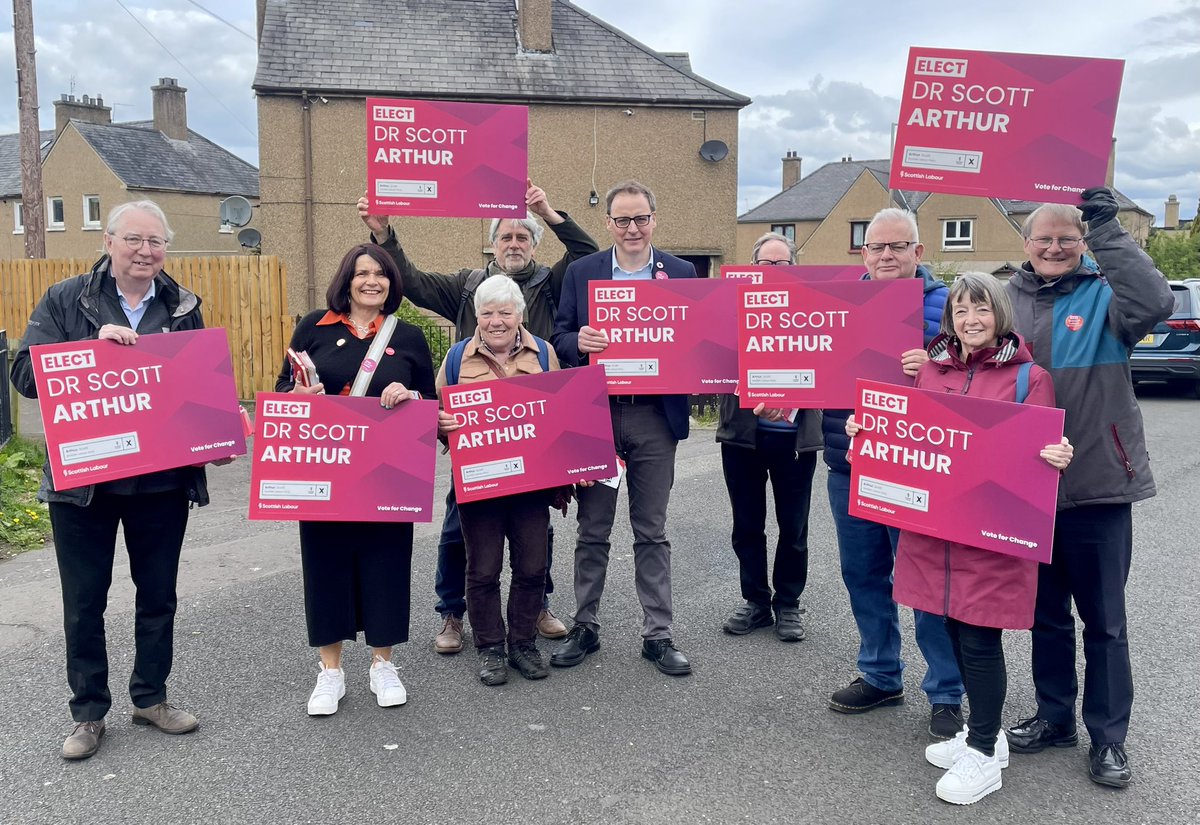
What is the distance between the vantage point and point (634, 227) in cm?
469

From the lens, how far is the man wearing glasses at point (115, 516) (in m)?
3.81

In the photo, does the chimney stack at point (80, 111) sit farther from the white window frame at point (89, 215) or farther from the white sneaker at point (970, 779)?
the white sneaker at point (970, 779)

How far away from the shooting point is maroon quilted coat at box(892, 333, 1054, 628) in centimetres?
344

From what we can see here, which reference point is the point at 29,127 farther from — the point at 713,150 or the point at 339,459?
the point at 713,150

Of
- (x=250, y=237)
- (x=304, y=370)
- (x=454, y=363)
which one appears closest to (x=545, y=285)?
(x=454, y=363)

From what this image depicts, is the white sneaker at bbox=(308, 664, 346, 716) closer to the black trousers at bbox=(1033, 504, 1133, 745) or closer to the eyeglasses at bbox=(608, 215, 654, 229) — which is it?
the eyeglasses at bbox=(608, 215, 654, 229)

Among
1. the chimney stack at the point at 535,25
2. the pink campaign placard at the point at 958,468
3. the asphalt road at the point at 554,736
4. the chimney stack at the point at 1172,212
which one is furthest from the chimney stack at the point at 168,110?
the chimney stack at the point at 1172,212

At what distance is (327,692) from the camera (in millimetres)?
4211

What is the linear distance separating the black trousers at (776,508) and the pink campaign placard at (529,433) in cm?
94

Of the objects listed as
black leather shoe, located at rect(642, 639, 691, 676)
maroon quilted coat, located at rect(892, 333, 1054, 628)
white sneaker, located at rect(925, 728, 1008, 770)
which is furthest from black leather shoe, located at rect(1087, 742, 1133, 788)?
black leather shoe, located at rect(642, 639, 691, 676)

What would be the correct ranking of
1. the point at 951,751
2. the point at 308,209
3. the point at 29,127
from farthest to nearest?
the point at 308,209, the point at 29,127, the point at 951,751

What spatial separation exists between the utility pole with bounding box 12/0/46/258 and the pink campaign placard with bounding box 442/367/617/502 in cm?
1244

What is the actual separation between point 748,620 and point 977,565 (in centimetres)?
192

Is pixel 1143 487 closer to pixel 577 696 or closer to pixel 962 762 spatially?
pixel 962 762
